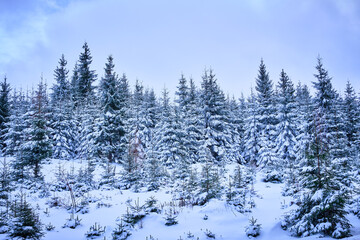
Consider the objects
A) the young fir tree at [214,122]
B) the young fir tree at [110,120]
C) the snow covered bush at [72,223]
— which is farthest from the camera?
the young fir tree at [214,122]

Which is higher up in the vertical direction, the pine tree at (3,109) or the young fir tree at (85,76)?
the young fir tree at (85,76)

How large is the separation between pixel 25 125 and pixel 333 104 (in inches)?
1345

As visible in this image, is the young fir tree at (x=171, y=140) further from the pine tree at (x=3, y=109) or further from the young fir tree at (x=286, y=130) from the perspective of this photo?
the pine tree at (x=3, y=109)

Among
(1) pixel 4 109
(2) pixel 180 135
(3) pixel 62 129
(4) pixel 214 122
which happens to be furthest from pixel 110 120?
(1) pixel 4 109

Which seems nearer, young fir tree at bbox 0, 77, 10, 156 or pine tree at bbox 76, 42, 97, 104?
young fir tree at bbox 0, 77, 10, 156

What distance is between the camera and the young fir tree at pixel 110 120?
2208cm

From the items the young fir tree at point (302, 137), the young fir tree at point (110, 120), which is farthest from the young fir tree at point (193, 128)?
the young fir tree at point (302, 137)

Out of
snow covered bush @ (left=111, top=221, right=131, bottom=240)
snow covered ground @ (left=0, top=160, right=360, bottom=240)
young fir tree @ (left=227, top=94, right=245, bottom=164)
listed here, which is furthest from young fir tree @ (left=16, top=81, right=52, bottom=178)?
young fir tree @ (left=227, top=94, right=245, bottom=164)

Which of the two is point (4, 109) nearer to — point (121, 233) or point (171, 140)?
point (171, 140)

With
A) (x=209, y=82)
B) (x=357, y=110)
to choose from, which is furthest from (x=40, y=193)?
(x=357, y=110)

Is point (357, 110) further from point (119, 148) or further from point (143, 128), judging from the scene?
point (119, 148)

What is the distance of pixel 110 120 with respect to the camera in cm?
2303

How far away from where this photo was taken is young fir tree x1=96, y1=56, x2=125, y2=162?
22078 mm

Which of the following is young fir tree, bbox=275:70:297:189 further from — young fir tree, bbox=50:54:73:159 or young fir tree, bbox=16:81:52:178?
young fir tree, bbox=50:54:73:159
